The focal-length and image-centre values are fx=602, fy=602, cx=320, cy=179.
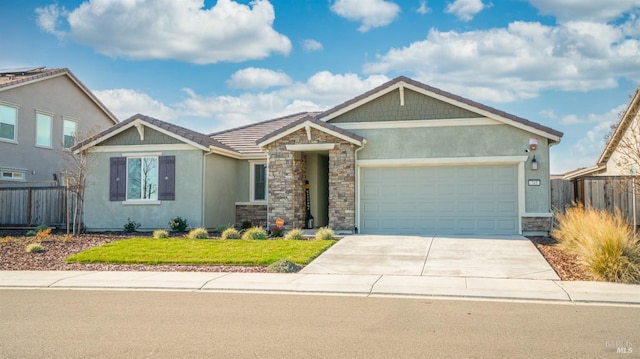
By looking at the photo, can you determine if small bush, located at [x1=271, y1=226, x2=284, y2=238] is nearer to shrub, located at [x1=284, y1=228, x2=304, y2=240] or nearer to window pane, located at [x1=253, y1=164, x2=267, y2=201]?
shrub, located at [x1=284, y1=228, x2=304, y2=240]

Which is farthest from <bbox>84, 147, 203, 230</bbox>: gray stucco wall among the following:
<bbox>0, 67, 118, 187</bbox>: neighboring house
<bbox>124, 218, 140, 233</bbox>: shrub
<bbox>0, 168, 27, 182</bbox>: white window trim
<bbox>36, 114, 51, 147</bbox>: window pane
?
<bbox>36, 114, 51, 147</bbox>: window pane

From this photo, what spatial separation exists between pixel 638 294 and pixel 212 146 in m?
14.6

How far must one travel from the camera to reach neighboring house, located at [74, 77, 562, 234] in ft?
62.4

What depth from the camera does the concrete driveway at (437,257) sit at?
12.9 metres

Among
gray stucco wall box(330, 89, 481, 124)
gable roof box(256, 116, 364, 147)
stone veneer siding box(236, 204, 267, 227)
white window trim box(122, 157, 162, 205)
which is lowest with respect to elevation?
stone veneer siding box(236, 204, 267, 227)

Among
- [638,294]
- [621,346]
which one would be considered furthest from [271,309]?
[638,294]

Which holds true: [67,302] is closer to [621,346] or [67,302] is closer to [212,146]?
[621,346]

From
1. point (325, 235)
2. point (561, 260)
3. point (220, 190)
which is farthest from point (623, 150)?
point (220, 190)

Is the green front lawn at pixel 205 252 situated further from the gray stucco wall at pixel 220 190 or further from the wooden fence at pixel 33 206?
the wooden fence at pixel 33 206

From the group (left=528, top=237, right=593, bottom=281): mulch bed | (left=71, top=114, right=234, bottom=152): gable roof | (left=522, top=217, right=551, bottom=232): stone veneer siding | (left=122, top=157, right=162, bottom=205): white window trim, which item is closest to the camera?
(left=528, top=237, right=593, bottom=281): mulch bed

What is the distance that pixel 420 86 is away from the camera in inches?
768

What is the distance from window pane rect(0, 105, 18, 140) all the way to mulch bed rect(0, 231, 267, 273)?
8.84 metres

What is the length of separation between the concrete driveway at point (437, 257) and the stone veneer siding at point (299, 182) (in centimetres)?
171

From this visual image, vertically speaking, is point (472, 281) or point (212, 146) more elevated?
point (212, 146)
